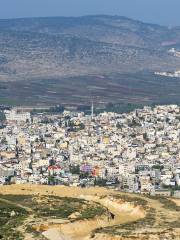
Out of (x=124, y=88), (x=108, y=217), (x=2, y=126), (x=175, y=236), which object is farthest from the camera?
(x=124, y=88)

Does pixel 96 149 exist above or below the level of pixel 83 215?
below

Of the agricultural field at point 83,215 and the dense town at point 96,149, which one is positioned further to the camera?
the dense town at point 96,149

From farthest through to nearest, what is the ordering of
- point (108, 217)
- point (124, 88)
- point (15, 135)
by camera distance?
point (124, 88), point (15, 135), point (108, 217)

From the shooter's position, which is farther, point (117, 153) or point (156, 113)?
point (156, 113)

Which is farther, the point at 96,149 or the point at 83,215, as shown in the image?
the point at 96,149

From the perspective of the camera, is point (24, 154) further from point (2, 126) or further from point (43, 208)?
point (43, 208)

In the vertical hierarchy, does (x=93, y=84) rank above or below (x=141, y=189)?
above

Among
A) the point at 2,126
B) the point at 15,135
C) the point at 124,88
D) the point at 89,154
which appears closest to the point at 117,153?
the point at 89,154

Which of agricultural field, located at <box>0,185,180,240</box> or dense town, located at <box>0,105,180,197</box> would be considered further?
dense town, located at <box>0,105,180,197</box>
